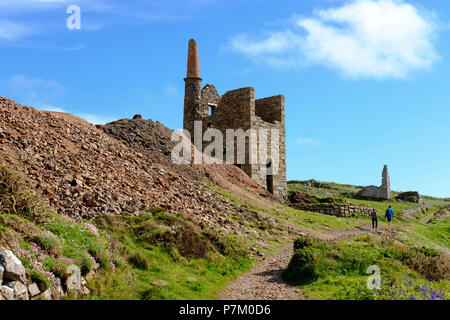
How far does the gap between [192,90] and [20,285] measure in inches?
1400

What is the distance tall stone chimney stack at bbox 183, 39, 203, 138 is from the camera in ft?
140

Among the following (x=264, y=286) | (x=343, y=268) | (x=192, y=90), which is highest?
(x=192, y=90)

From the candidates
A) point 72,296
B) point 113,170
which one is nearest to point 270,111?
point 113,170

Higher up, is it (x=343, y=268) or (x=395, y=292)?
(x=343, y=268)

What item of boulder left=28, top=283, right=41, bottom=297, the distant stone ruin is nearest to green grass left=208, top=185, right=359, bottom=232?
boulder left=28, top=283, right=41, bottom=297

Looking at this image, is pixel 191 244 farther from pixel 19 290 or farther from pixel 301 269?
pixel 19 290

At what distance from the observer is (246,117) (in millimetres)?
36656

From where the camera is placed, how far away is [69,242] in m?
11.1

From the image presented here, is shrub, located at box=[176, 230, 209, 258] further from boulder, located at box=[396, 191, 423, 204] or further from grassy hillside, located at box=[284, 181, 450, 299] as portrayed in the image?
boulder, located at box=[396, 191, 423, 204]

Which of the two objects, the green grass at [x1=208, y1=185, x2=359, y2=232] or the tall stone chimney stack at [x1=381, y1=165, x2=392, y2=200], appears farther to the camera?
the tall stone chimney stack at [x1=381, y1=165, x2=392, y2=200]

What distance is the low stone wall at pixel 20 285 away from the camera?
8136 millimetres

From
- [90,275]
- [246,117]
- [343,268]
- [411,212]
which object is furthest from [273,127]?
[90,275]

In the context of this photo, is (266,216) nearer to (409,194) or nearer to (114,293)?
(114,293)

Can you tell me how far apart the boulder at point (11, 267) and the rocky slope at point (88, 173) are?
5.52 metres
